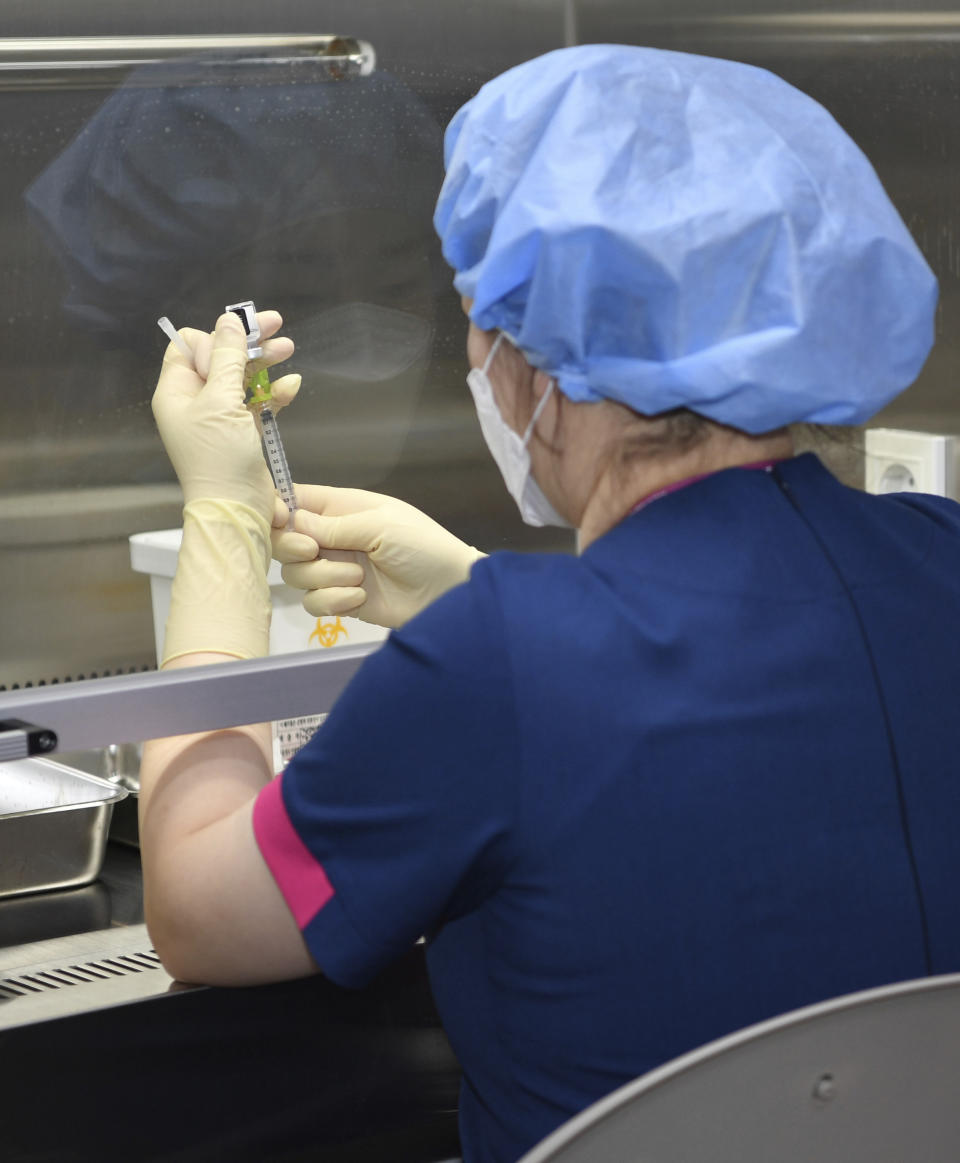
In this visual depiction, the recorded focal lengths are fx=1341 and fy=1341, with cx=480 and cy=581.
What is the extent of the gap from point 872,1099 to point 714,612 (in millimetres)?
250

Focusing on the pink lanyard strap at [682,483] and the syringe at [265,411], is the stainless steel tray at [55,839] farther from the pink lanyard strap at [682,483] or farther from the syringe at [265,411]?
the pink lanyard strap at [682,483]

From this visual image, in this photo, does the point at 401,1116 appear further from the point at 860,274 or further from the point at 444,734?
the point at 860,274

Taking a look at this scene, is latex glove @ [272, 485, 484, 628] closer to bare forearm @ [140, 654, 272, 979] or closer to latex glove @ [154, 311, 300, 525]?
latex glove @ [154, 311, 300, 525]

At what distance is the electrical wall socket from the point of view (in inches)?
69.1

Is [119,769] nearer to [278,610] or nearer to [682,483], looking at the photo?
[278,610]

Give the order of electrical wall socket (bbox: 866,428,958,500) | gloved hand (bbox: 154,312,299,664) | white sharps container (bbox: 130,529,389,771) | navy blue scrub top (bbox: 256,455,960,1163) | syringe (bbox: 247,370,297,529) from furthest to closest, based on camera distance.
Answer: electrical wall socket (bbox: 866,428,958,500) < white sharps container (bbox: 130,529,389,771) < syringe (bbox: 247,370,297,529) < gloved hand (bbox: 154,312,299,664) < navy blue scrub top (bbox: 256,455,960,1163)

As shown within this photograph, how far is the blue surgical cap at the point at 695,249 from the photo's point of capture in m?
0.73

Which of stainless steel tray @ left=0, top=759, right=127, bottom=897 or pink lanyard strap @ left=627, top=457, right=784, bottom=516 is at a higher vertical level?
pink lanyard strap @ left=627, top=457, right=784, bottom=516

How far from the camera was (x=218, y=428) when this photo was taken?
1.12 meters

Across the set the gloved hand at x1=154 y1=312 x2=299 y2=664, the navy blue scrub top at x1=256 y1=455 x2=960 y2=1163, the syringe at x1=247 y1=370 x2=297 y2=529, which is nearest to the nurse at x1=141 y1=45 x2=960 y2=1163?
the navy blue scrub top at x1=256 y1=455 x2=960 y2=1163

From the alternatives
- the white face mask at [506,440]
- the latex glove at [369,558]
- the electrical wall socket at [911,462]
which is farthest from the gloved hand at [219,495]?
the electrical wall socket at [911,462]

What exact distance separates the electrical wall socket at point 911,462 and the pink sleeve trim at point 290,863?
3.91 ft

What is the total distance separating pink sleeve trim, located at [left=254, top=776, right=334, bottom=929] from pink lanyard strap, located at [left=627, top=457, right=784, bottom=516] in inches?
10.5

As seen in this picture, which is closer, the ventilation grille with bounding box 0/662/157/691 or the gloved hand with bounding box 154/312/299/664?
the gloved hand with bounding box 154/312/299/664
